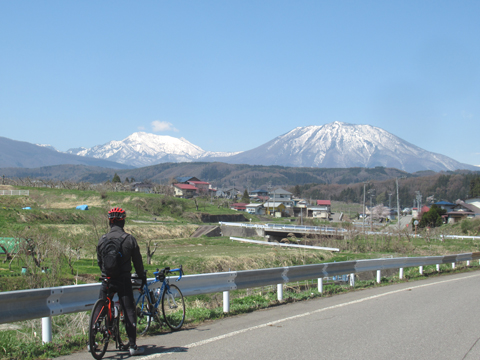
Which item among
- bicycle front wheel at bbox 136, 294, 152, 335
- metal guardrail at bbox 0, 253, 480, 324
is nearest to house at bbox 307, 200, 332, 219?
metal guardrail at bbox 0, 253, 480, 324

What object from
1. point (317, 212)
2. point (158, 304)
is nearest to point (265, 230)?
point (158, 304)

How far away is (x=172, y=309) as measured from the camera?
7461mm

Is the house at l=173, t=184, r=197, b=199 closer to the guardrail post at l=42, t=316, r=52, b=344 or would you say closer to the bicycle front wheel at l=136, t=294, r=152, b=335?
Result: the bicycle front wheel at l=136, t=294, r=152, b=335

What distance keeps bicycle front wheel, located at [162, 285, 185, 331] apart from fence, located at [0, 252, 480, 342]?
281 millimetres

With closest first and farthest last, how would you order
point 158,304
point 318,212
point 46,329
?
point 46,329 < point 158,304 < point 318,212

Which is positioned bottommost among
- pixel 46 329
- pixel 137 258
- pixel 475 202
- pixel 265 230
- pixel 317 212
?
pixel 317 212

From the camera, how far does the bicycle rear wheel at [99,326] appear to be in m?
5.57

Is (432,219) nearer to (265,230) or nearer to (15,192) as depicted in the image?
(265,230)

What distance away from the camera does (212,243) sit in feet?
171

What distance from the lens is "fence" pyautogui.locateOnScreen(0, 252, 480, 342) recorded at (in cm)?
593

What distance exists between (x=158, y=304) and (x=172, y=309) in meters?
0.45

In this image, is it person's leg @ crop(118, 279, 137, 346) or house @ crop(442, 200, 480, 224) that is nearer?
person's leg @ crop(118, 279, 137, 346)

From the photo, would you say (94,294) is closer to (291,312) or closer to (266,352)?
(266,352)

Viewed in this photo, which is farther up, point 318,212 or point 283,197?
point 283,197
